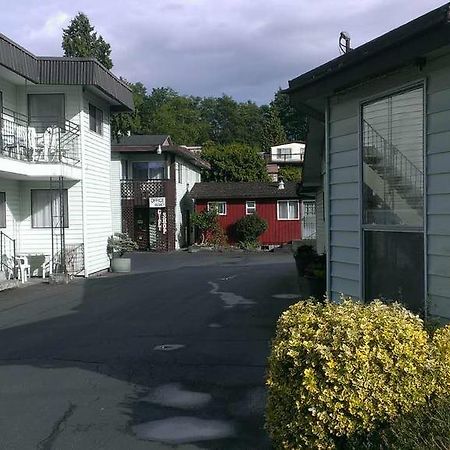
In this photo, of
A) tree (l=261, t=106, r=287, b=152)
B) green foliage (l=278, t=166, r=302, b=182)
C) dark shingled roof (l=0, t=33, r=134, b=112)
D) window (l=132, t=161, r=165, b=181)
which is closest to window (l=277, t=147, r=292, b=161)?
tree (l=261, t=106, r=287, b=152)

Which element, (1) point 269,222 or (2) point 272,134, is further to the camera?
(2) point 272,134

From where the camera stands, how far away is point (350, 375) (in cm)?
393

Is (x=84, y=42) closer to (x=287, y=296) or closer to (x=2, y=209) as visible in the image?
(x=2, y=209)

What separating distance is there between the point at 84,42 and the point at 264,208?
17975mm

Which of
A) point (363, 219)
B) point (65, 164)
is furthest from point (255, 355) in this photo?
point (65, 164)

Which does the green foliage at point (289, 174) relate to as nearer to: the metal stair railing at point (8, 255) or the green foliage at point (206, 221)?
the green foliage at point (206, 221)

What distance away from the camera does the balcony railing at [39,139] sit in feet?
59.6

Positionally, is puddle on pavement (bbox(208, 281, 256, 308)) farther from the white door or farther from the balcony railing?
the white door

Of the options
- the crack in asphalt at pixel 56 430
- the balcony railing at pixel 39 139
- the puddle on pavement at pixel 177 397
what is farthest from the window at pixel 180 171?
the crack in asphalt at pixel 56 430

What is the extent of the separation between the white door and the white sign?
31.6 ft

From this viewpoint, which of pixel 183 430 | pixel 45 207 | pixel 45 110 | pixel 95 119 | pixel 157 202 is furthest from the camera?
pixel 157 202

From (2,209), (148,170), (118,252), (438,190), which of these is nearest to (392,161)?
(438,190)

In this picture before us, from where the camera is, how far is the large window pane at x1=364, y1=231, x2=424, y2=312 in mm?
5691

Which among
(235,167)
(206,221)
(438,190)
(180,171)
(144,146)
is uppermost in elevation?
(235,167)
